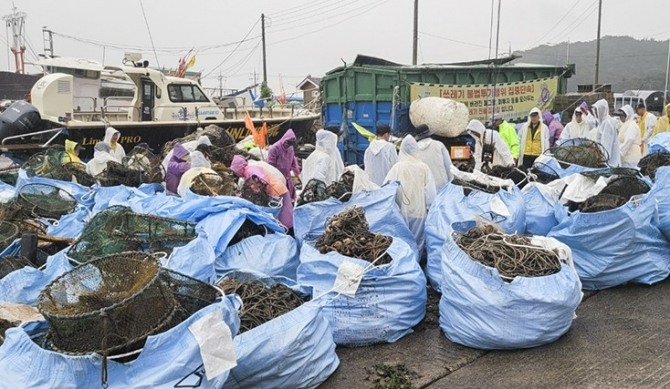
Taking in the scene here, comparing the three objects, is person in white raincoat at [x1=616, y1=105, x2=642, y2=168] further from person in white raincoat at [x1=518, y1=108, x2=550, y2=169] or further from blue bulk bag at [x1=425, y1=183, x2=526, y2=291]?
blue bulk bag at [x1=425, y1=183, x2=526, y2=291]

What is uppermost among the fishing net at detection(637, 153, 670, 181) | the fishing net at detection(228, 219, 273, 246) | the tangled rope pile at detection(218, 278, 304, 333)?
the fishing net at detection(637, 153, 670, 181)

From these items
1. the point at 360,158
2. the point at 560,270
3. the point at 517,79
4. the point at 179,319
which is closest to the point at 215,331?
the point at 179,319

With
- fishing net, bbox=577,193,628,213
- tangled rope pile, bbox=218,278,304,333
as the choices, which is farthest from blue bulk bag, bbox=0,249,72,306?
fishing net, bbox=577,193,628,213

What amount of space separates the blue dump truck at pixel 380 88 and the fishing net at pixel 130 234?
17.6ft

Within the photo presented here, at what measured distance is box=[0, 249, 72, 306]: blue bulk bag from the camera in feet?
12.8

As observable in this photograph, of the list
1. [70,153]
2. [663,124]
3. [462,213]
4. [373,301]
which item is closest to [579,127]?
[663,124]

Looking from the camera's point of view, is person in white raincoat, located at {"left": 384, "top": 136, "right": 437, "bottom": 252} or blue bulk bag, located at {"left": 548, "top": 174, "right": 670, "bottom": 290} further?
person in white raincoat, located at {"left": 384, "top": 136, "right": 437, "bottom": 252}

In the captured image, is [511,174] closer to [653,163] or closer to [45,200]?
[653,163]

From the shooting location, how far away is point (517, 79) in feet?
39.1

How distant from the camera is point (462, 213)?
474 centimetres

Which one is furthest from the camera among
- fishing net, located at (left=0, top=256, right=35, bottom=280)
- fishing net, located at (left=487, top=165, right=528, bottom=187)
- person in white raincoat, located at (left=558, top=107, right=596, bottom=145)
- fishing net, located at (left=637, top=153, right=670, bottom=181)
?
person in white raincoat, located at (left=558, top=107, right=596, bottom=145)

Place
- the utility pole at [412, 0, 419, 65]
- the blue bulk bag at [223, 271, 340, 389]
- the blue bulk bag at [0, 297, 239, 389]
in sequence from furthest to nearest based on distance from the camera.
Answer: the utility pole at [412, 0, 419, 65] → the blue bulk bag at [223, 271, 340, 389] → the blue bulk bag at [0, 297, 239, 389]

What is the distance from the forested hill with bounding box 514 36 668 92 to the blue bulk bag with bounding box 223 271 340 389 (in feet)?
176

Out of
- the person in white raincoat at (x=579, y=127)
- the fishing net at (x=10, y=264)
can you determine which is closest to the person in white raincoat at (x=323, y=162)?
the fishing net at (x=10, y=264)
